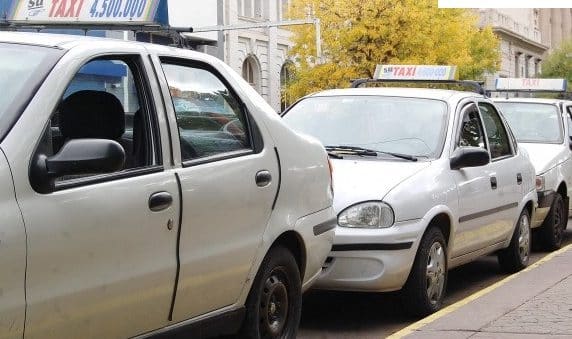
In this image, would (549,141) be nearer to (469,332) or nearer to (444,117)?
(444,117)

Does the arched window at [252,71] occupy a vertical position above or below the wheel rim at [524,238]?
above

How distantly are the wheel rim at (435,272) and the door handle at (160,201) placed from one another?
3.26 metres

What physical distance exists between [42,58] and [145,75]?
616 millimetres

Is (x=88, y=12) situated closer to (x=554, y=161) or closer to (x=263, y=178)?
(x=263, y=178)

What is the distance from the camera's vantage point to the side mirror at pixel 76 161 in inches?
149

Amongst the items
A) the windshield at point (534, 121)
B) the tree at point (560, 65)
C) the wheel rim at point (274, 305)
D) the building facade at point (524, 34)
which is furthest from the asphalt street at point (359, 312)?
the tree at point (560, 65)

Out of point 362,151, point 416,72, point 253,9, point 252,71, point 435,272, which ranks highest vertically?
point 253,9

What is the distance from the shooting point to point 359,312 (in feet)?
25.8

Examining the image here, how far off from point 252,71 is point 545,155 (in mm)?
29112

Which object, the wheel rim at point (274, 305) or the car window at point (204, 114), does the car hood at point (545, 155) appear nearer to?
the wheel rim at point (274, 305)

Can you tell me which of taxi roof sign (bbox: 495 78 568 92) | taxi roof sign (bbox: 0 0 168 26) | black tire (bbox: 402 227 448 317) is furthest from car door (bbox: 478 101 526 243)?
taxi roof sign (bbox: 495 78 568 92)

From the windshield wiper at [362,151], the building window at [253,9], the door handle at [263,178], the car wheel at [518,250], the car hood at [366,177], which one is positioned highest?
the building window at [253,9]

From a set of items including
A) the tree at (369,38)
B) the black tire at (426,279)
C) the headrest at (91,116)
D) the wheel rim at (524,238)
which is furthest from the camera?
the tree at (369,38)

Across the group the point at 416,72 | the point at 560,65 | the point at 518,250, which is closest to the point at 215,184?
the point at 518,250
